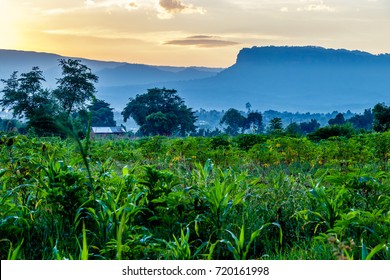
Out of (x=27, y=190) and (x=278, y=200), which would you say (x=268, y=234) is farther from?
(x=27, y=190)

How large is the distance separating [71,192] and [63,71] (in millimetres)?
51524

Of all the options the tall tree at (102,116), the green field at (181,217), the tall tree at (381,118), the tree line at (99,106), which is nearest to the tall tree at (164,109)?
the tree line at (99,106)

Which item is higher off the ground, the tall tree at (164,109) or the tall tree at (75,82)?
the tall tree at (75,82)

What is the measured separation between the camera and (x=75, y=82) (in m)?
54.1

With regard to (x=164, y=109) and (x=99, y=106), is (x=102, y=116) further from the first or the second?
(x=164, y=109)

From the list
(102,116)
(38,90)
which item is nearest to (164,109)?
(102,116)

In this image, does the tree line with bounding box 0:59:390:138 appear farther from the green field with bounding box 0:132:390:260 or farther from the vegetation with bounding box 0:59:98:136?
the green field with bounding box 0:132:390:260

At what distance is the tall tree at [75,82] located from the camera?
49159 mm

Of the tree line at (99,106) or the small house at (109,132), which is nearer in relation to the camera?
the small house at (109,132)

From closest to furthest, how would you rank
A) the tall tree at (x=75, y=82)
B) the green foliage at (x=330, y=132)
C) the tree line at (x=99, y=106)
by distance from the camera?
the green foliage at (x=330, y=132) < the tree line at (x=99, y=106) < the tall tree at (x=75, y=82)

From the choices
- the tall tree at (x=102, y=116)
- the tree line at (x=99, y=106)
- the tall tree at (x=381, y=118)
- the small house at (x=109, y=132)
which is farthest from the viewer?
the tall tree at (x=102, y=116)

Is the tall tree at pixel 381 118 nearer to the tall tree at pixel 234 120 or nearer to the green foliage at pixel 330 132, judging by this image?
the green foliage at pixel 330 132

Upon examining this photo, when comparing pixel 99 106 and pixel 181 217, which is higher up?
pixel 181 217
